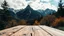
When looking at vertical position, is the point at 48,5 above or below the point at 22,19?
above

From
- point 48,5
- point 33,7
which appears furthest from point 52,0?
point 33,7

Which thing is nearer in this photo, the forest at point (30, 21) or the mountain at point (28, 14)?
the forest at point (30, 21)

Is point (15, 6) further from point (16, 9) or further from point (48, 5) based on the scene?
point (48, 5)

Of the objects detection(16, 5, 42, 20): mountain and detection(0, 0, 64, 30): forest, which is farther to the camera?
detection(16, 5, 42, 20): mountain

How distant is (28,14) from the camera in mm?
10758

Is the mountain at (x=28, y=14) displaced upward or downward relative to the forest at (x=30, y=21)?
upward

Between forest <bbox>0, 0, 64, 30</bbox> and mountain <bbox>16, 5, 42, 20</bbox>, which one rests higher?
mountain <bbox>16, 5, 42, 20</bbox>

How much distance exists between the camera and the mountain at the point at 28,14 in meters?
10.8

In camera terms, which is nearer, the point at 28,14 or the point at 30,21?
the point at 30,21

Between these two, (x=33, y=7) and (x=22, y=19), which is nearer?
(x=22, y=19)

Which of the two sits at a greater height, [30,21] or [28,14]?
[28,14]

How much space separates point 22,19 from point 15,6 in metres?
1.29

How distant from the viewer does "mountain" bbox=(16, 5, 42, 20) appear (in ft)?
35.4

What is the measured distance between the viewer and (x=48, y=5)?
1186 cm
